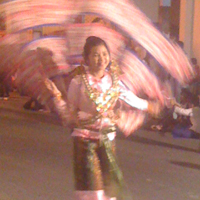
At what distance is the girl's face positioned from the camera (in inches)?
117

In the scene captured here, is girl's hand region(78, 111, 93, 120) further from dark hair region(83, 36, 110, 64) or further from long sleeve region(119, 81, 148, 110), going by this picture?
dark hair region(83, 36, 110, 64)

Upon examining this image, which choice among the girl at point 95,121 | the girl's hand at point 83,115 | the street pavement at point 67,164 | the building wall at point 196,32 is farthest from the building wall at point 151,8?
the girl's hand at point 83,115

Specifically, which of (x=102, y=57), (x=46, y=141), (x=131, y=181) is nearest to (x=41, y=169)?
(x=131, y=181)

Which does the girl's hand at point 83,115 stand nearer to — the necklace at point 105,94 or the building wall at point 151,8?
the necklace at point 105,94

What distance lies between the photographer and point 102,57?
9.74 ft

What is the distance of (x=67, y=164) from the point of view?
5859 mm

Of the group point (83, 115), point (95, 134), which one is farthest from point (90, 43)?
point (95, 134)

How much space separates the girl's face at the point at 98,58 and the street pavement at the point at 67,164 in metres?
2.05

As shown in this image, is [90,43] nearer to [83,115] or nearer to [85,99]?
[85,99]

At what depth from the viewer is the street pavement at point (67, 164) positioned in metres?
4.75

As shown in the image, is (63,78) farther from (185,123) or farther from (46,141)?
(185,123)

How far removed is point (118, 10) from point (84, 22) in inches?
16.3

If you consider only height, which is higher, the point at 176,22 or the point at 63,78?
the point at 176,22

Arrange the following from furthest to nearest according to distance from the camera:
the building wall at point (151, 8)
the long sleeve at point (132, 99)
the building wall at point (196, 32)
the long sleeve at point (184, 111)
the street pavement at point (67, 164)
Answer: the building wall at point (151, 8) < the building wall at point (196, 32) < the long sleeve at point (184, 111) < the street pavement at point (67, 164) < the long sleeve at point (132, 99)
